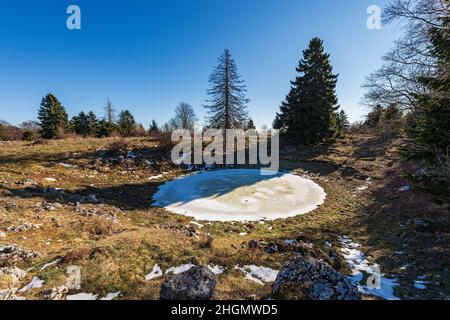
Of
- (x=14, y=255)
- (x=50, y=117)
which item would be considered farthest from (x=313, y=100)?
(x=50, y=117)

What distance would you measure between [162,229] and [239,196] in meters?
6.81

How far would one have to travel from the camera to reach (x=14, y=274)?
251 inches

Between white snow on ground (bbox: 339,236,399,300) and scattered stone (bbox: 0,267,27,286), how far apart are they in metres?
9.19

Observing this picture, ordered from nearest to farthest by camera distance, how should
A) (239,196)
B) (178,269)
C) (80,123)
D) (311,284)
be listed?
(311,284)
(178,269)
(239,196)
(80,123)

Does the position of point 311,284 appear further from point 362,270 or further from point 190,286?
point 362,270

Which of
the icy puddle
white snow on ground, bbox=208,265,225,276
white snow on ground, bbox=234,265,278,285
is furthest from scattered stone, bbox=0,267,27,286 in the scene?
the icy puddle

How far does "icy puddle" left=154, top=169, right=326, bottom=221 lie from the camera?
1410cm

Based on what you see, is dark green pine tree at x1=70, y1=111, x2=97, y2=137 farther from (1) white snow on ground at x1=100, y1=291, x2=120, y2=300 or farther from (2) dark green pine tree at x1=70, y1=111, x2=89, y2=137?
(1) white snow on ground at x1=100, y1=291, x2=120, y2=300

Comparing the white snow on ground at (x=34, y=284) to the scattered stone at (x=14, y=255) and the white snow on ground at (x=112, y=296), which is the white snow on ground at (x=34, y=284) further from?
the white snow on ground at (x=112, y=296)
